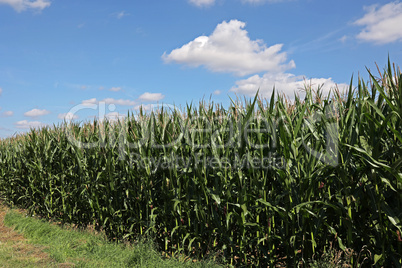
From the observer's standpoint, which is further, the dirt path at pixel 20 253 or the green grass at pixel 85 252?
the dirt path at pixel 20 253

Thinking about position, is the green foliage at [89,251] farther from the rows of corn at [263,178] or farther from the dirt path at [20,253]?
the rows of corn at [263,178]

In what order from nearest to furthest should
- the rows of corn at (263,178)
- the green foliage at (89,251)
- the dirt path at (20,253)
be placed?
1. the rows of corn at (263,178)
2. the green foliage at (89,251)
3. the dirt path at (20,253)

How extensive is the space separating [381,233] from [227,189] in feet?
6.06

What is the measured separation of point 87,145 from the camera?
6980 mm

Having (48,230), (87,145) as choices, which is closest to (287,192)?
(87,145)

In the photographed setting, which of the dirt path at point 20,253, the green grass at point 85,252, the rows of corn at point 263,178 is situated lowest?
the dirt path at point 20,253

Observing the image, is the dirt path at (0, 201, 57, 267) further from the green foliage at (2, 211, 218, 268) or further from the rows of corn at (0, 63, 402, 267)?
the rows of corn at (0, 63, 402, 267)

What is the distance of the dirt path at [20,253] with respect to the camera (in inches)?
209

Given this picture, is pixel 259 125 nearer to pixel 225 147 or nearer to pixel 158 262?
pixel 225 147

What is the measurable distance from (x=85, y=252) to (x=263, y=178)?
3404 millimetres

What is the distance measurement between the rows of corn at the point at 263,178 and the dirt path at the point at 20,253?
1.27 meters

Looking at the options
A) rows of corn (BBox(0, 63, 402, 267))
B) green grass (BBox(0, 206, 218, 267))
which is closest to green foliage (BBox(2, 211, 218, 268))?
green grass (BBox(0, 206, 218, 267))

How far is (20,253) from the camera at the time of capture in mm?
5898

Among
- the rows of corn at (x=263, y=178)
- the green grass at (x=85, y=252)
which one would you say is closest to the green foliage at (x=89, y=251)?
the green grass at (x=85, y=252)
